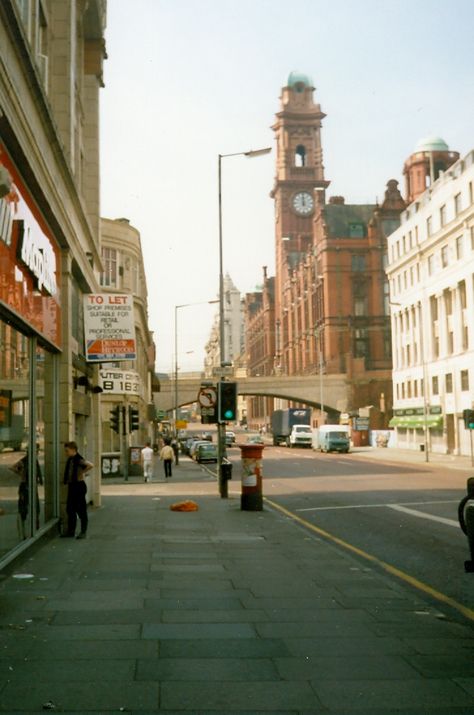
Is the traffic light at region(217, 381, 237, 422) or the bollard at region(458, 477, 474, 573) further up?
the traffic light at region(217, 381, 237, 422)

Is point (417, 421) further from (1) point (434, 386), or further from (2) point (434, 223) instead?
(2) point (434, 223)

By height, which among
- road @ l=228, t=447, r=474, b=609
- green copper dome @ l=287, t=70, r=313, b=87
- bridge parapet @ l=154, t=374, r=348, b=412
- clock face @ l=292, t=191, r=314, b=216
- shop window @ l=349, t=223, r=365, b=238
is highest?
green copper dome @ l=287, t=70, r=313, b=87

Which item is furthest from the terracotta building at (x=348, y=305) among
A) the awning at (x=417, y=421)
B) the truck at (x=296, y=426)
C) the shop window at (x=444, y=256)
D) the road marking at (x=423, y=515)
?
the road marking at (x=423, y=515)

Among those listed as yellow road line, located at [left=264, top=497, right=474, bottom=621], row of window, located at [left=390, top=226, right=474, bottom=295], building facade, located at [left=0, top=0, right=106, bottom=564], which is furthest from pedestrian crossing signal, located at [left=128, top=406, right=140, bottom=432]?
row of window, located at [left=390, top=226, right=474, bottom=295]

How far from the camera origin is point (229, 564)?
1179cm

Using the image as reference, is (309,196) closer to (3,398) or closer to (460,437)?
(460,437)

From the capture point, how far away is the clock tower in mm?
138125

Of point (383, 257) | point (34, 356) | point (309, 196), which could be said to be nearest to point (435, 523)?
point (34, 356)

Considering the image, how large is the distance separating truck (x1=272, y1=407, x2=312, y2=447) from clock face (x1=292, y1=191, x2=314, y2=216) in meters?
61.8

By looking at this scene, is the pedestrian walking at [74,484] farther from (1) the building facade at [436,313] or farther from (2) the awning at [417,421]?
(2) the awning at [417,421]

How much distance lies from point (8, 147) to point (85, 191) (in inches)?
526

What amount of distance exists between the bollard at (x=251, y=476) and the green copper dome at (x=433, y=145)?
250 feet

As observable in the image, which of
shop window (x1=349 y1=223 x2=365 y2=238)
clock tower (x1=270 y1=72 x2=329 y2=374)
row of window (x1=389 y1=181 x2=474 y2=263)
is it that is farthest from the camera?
clock tower (x1=270 y1=72 x2=329 y2=374)

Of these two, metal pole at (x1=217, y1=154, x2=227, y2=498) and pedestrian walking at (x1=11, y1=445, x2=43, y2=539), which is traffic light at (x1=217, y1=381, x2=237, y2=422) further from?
pedestrian walking at (x1=11, y1=445, x2=43, y2=539)
